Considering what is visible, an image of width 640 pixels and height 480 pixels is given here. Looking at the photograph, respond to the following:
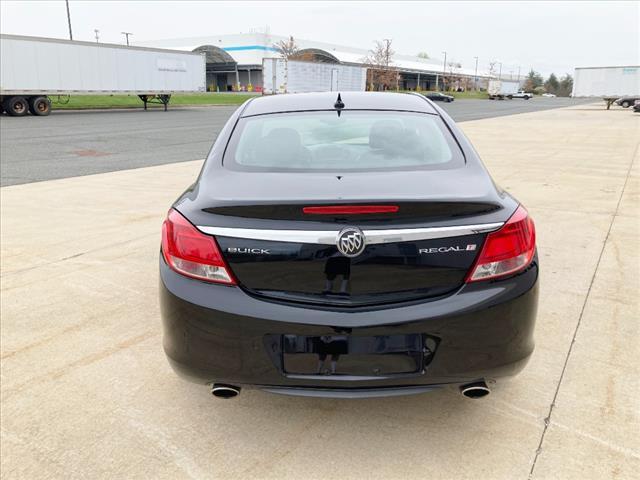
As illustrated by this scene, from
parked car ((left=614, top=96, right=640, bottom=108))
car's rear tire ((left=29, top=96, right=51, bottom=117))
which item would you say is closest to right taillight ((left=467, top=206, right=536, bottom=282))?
car's rear tire ((left=29, top=96, right=51, bottom=117))

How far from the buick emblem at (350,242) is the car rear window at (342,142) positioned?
0.62 meters

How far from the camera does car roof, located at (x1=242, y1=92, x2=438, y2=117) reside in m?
3.41

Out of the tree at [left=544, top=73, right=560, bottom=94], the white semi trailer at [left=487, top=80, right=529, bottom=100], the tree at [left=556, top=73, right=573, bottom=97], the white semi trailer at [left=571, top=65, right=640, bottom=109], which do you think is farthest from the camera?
the tree at [left=544, top=73, right=560, bottom=94]

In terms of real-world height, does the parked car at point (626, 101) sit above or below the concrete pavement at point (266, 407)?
above

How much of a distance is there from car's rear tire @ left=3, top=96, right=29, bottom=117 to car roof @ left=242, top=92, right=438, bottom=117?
89.3 feet

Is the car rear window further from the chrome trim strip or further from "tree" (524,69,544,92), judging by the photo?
"tree" (524,69,544,92)

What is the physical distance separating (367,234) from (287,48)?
3099 inches

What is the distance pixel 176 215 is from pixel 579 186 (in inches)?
323

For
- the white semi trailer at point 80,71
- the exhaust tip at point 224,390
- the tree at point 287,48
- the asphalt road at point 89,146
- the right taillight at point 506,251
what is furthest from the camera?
the tree at point 287,48

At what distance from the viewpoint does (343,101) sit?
348cm

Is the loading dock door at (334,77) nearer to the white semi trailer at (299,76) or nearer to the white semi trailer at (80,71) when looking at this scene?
the white semi trailer at (299,76)

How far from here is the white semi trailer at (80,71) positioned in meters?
25.7

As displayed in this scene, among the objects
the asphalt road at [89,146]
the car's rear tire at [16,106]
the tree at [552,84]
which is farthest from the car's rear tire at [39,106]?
the tree at [552,84]

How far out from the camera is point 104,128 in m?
20.4
